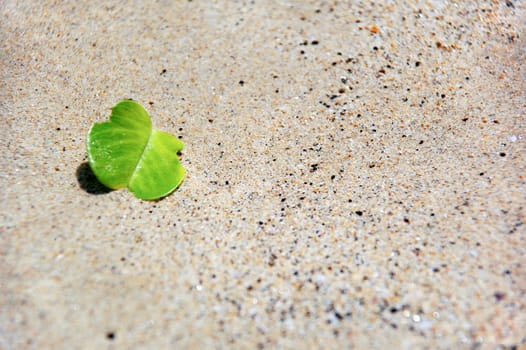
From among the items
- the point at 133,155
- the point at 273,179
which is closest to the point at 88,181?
the point at 133,155

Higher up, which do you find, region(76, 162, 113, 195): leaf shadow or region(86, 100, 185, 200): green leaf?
region(86, 100, 185, 200): green leaf

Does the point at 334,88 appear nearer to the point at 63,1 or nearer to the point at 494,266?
the point at 494,266

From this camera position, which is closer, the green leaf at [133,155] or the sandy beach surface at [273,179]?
the sandy beach surface at [273,179]

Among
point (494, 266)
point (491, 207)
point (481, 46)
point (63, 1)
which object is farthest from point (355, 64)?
point (63, 1)

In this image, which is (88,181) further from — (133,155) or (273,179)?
(273,179)
